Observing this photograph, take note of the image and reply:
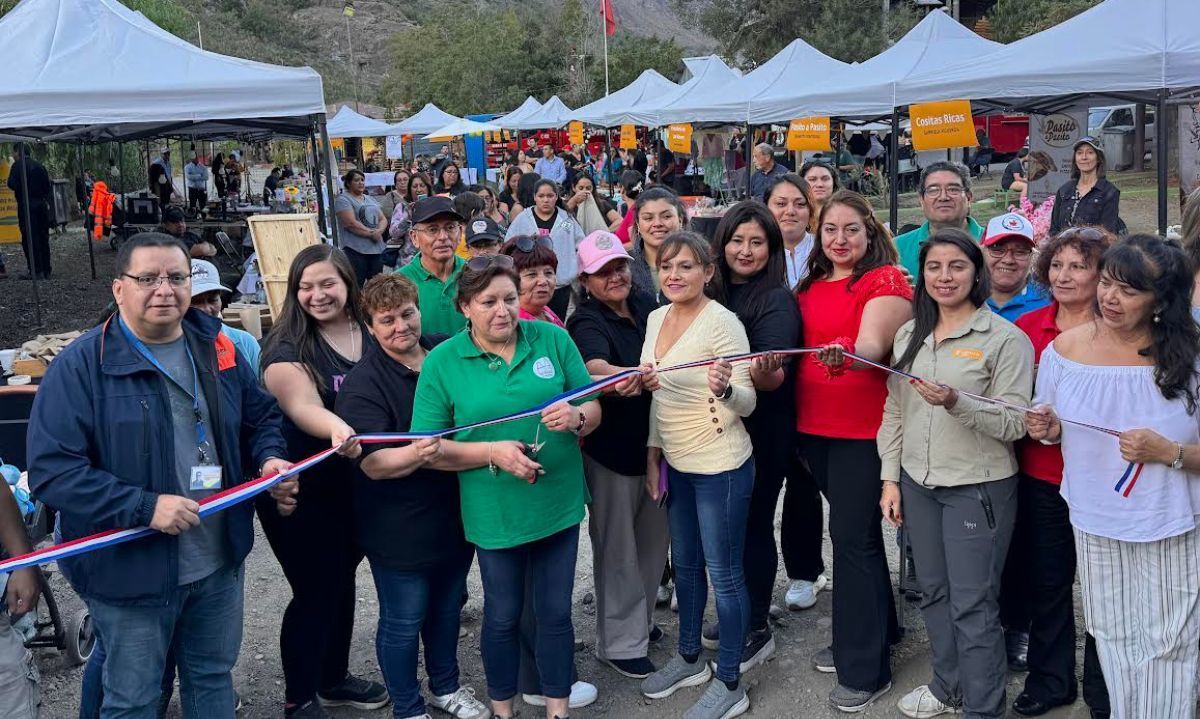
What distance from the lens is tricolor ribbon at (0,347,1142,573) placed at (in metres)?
2.88

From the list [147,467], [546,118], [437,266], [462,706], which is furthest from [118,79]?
[546,118]

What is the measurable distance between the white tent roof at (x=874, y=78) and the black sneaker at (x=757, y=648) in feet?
25.2

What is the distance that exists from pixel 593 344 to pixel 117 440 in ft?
6.05

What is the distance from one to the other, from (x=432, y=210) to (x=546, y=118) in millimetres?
22300

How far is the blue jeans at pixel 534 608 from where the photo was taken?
3648 millimetres

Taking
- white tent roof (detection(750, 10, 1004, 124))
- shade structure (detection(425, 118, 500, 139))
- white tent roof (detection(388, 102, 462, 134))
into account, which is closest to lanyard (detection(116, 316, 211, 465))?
white tent roof (detection(750, 10, 1004, 124))

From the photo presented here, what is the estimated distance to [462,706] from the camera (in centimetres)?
401

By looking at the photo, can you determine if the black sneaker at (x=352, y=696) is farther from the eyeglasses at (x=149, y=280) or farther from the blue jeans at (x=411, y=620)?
the eyeglasses at (x=149, y=280)

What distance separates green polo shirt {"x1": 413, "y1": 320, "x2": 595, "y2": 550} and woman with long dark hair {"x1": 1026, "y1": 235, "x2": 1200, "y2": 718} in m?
1.64

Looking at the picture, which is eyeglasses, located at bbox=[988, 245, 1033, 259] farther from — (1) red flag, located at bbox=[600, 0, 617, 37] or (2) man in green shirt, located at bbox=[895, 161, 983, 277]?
(1) red flag, located at bbox=[600, 0, 617, 37]

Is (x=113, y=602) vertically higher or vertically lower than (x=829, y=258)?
lower

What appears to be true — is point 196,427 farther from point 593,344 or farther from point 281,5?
point 281,5

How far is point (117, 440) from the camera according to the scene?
2906mm

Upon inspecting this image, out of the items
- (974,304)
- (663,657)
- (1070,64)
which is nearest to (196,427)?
(663,657)
